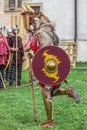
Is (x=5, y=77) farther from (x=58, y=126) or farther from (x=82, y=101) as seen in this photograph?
(x=58, y=126)

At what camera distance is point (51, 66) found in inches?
343

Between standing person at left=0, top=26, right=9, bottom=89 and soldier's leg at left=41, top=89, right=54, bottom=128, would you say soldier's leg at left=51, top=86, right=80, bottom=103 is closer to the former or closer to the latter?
soldier's leg at left=41, top=89, right=54, bottom=128

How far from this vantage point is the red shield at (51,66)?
8.70 m

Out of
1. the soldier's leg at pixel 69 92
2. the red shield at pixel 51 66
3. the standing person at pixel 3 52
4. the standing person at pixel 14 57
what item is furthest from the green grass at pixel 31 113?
the standing person at pixel 14 57

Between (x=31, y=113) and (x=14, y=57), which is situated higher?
(x=31, y=113)

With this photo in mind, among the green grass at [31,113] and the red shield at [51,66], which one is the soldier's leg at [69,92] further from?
the green grass at [31,113]

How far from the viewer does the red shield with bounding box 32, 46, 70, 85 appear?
870cm

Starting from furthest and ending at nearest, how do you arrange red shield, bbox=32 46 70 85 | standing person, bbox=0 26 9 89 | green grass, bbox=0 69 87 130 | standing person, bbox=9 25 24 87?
standing person, bbox=9 25 24 87, standing person, bbox=0 26 9 89, green grass, bbox=0 69 87 130, red shield, bbox=32 46 70 85

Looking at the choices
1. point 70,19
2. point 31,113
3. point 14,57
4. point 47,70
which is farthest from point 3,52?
point 70,19

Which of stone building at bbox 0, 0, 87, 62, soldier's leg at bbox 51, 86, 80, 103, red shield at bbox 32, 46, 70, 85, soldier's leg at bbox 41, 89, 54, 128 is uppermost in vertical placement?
red shield at bbox 32, 46, 70, 85

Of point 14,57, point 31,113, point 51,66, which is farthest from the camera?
point 14,57

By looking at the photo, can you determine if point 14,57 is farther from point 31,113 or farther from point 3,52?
point 31,113

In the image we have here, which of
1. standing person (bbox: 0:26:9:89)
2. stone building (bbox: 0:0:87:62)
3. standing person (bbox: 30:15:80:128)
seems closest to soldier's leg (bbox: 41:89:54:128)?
standing person (bbox: 30:15:80:128)

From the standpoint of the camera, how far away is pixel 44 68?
8.75m
